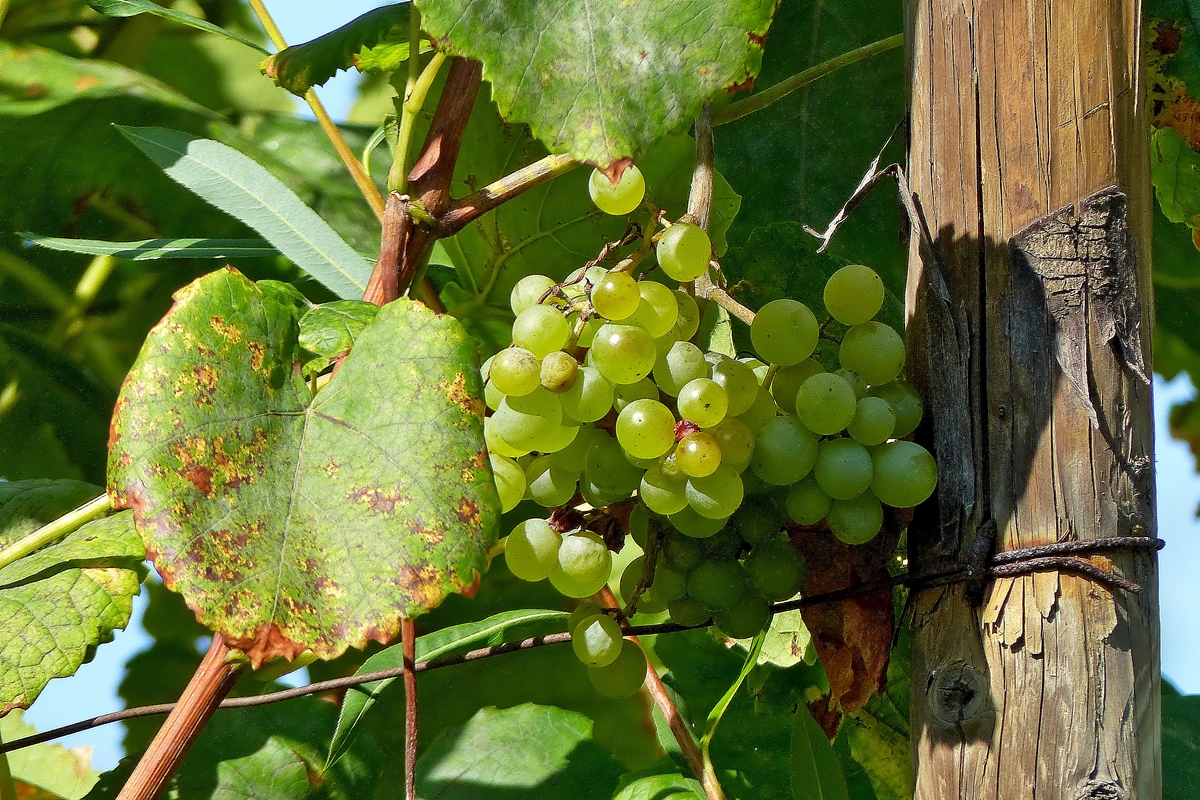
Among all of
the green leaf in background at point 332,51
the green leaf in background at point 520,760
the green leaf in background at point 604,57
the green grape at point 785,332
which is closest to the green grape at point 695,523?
the green grape at point 785,332

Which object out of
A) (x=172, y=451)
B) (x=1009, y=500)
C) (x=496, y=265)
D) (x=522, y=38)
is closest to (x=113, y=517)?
(x=172, y=451)

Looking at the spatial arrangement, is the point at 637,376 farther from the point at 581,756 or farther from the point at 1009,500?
the point at 581,756

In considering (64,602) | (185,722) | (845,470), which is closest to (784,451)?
(845,470)

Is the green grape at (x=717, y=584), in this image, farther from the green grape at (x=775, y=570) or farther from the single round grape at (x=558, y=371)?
the single round grape at (x=558, y=371)

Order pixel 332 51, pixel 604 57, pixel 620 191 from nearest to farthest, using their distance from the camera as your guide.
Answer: pixel 604 57
pixel 620 191
pixel 332 51

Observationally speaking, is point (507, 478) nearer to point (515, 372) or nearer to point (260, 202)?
point (515, 372)

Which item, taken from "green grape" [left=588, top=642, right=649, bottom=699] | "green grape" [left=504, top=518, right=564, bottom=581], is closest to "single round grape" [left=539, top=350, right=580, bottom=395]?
"green grape" [left=504, top=518, right=564, bottom=581]
